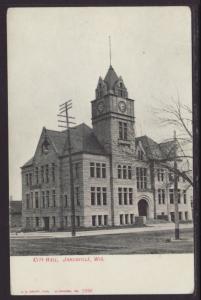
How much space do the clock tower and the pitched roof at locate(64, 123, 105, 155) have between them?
9 centimetres

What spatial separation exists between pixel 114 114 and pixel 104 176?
0.79 m

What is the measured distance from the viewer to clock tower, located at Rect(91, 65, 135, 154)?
4941mm

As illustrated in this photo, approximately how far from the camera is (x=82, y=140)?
5.64m

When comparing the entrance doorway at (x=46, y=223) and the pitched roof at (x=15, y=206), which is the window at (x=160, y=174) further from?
the pitched roof at (x=15, y=206)

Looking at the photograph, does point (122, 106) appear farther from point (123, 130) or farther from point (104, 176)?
point (104, 176)

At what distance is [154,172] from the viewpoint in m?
5.67

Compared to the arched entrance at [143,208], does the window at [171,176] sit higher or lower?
higher

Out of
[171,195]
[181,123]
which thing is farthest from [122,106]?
[171,195]

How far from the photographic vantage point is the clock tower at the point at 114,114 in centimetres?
494

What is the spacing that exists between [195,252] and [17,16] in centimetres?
292

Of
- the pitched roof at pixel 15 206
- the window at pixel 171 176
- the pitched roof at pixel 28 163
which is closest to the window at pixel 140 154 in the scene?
the window at pixel 171 176

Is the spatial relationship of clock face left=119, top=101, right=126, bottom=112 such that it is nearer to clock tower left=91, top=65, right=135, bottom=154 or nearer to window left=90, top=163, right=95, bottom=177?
clock tower left=91, top=65, right=135, bottom=154

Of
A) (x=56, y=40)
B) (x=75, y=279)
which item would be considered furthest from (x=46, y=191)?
(x=56, y=40)

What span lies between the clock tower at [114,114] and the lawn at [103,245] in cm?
112
